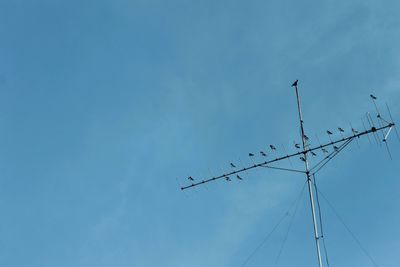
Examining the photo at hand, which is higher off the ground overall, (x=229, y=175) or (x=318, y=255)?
(x=229, y=175)

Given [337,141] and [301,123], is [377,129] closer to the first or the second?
[337,141]

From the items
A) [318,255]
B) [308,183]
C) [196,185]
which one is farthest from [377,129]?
[196,185]


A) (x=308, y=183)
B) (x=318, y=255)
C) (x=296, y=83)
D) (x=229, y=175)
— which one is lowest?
(x=318, y=255)

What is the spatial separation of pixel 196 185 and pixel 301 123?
548 cm

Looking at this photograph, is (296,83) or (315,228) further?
(296,83)

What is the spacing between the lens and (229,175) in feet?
91.7

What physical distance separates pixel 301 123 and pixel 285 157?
2.14m

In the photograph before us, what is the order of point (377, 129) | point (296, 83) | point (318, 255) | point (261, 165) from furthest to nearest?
1. point (296, 83)
2. point (261, 165)
3. point (377, 129)
4. point (318, 255)

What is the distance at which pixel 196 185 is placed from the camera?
93.9 feet

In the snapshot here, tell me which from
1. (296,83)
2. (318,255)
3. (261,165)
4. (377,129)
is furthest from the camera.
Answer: (296,83)

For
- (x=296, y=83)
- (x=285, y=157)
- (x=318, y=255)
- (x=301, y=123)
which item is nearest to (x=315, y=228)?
(x=318, y=255)

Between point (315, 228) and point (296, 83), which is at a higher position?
point (296, 83)

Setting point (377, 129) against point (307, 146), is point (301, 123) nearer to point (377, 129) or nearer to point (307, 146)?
point (307, 146)

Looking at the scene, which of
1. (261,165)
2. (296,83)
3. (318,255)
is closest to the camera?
(318,255)
